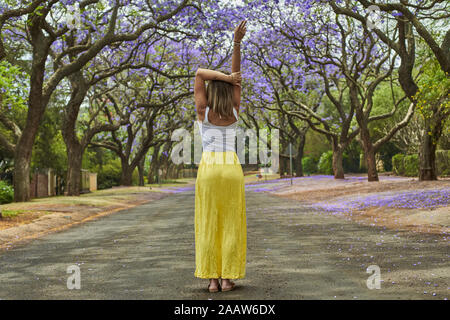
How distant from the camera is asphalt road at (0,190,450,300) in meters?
5.02

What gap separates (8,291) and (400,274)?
427 cm

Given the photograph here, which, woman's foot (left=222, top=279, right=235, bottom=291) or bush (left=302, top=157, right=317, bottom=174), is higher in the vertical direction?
bush (left=302, top=157, right=317, bottom=174)

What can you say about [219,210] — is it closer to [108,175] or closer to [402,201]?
[402,201]

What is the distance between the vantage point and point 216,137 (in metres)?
5.18

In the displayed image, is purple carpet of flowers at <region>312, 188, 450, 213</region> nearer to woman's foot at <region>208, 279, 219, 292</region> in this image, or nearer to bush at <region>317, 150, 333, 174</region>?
woman's foot at <region>208, 279, 219, 292</region>

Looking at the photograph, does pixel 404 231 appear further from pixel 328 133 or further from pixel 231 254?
pixel 328 133

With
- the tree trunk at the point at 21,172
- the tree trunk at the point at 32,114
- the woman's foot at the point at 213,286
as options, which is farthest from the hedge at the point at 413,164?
the woman's foot at the point at 213,286

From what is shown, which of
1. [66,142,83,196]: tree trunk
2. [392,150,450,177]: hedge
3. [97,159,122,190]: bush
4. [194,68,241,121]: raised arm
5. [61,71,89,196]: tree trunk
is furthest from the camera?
[97,159,122,190]: bush

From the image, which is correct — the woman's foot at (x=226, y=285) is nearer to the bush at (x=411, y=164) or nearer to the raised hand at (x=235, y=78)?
the raised hand at (x=235, y=78)

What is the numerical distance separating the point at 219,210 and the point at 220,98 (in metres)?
1.15

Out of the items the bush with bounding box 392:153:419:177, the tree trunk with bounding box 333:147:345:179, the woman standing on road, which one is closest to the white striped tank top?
the woman standing on road

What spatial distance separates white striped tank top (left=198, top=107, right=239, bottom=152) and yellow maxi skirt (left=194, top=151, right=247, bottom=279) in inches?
2.2

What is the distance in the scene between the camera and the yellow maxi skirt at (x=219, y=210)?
511cm

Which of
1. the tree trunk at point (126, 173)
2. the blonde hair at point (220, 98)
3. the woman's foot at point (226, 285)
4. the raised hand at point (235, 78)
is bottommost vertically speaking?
the woman's foot at point (226, 285)
